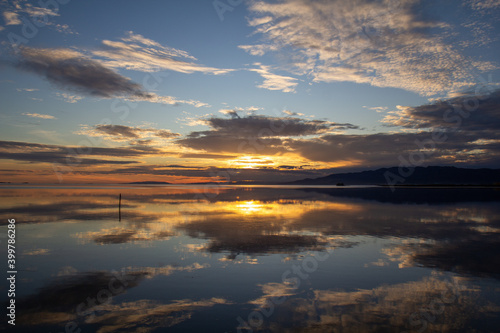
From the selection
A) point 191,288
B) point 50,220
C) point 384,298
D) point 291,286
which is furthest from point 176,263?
point 50,220

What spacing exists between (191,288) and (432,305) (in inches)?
311

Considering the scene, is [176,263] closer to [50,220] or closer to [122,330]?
[122,330]

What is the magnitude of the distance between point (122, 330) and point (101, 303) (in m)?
2.22

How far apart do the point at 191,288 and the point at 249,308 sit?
2.64m

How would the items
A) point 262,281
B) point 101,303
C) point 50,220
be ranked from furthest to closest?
point 50,220
point 262,281
point 101,303

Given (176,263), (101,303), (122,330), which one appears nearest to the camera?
(122,330)

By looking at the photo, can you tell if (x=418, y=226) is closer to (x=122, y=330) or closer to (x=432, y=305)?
(x=432, y=305)

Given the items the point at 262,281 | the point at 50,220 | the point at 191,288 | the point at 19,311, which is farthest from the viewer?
the point at 50,220

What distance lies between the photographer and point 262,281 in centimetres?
1171

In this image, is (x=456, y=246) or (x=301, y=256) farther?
(x=456, y=246)

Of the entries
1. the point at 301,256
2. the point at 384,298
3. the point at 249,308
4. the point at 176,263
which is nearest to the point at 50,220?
the point at 176,263

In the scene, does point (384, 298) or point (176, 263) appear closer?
point (384, 298)

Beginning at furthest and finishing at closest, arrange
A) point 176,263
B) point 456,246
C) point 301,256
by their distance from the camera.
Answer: point 456,246
point 301,256
point 176,263

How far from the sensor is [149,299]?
32.6 ft
